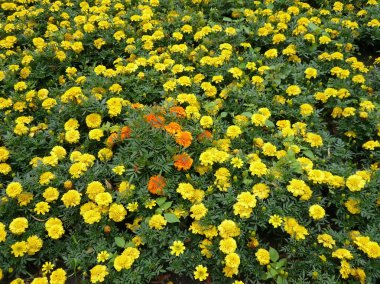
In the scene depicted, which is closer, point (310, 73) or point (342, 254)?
point (342, 254)

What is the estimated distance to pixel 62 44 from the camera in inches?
174

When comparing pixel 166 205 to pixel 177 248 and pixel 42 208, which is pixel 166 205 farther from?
pixel 42 208

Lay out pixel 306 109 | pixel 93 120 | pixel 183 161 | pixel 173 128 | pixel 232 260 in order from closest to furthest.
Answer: pixel 232 260 < pixel 183 161 < pixel 173 128 < pixel 93 120 < pixel 306 109

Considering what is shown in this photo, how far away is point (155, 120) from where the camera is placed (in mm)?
3322

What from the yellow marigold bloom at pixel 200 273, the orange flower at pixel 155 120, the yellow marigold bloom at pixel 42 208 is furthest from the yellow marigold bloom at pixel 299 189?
the yellow marigold bloom at pixel 42 208

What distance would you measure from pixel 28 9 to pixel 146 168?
3343 mm

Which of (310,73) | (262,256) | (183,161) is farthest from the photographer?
(310,73)

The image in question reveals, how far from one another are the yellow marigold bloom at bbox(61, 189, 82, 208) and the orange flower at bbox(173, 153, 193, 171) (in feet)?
2.59

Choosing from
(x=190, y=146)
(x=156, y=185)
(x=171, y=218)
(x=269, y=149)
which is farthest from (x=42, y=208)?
(x=269, y=149)

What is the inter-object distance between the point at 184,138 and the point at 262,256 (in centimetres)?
110

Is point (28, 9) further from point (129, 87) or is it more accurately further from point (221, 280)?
point (221, 280)

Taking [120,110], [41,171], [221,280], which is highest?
[120,110]

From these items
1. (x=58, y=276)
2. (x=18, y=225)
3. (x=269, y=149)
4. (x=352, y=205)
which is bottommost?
(x=58, y=276)

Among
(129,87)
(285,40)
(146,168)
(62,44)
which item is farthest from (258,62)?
(62,44)
